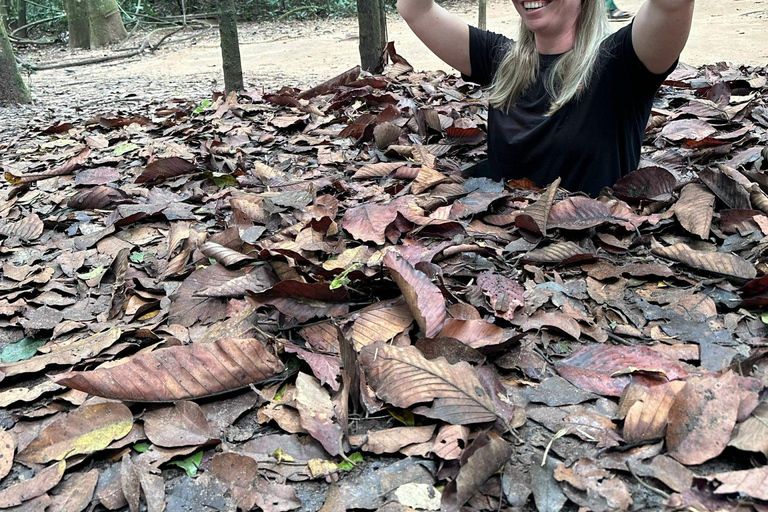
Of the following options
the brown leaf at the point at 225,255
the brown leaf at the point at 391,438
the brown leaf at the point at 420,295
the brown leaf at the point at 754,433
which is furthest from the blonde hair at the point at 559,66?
the brown leaf at the point at 391,438

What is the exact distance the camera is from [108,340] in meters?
1.61

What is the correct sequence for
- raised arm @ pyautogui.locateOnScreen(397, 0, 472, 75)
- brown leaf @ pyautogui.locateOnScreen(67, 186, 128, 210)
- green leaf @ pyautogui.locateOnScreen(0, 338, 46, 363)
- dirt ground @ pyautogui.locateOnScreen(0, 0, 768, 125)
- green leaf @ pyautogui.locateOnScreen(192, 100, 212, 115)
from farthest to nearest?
dirt ground @ pyautogui.locateOnScreen(0, 0, 768, 125)
green leaf @ pyautogui.locateOnScreen(192, 100, 212, 115)
raised arm @ pyautogui.locateOnScreen(397, 0, 472, 75)
brown leaf @ pyautogui.locateOnScreen(67, 186, 128, 210)
green leaf @ pyautogui.locateOnScreen(0, 338, 46, 363)

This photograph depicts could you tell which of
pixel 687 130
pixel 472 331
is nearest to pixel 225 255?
pixel 472 331

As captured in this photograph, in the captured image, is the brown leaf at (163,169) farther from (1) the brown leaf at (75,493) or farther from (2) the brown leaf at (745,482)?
(2) the brown leaf at (745,482)

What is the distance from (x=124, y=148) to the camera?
3.34 metres

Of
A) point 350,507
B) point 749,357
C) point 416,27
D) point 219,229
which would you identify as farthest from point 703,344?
point 416,27

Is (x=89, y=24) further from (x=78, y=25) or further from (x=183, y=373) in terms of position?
(x=183, y=373)

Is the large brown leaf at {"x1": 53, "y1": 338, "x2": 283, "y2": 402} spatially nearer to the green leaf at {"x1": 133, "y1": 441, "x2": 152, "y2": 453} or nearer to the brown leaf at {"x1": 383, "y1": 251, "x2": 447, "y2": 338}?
the green leaf at {"x1": 133, "y1": 441, "x2": 152, "y2": 453}

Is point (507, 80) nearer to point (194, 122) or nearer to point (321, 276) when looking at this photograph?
point (321, 276)

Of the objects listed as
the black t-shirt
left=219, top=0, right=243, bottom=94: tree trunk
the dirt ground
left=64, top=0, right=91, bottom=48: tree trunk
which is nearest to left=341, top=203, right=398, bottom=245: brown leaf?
the black t-shirt

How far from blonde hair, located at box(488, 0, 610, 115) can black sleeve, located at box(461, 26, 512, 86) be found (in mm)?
132

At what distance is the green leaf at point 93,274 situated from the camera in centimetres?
204

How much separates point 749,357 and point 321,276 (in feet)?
3.57

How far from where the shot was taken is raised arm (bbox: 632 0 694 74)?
75.7 inches
